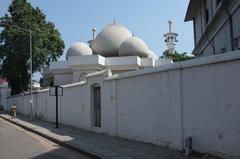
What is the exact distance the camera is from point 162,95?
12.6 meters

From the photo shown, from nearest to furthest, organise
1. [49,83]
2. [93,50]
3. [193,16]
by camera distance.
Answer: [193,16] → [93,50] → [49,83]

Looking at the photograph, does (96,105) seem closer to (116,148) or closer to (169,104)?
(116,148)

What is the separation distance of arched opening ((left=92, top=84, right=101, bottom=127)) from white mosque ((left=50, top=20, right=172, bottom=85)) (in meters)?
19.3

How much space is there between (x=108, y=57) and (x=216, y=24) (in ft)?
78.8

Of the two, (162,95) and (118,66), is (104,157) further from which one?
(118,66)

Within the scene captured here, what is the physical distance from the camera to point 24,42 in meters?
47.2

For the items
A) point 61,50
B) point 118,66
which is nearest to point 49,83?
point 61,50

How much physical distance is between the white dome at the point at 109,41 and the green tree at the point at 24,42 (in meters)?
8.38

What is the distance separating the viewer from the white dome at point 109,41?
142 ft

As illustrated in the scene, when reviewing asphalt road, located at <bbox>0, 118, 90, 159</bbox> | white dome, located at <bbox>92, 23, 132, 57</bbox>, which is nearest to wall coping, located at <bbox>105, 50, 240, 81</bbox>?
asphalt road, located at <bbox>0, 118, 90, 159</bbox>

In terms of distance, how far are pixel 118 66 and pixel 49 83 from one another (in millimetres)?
Answer: 15659

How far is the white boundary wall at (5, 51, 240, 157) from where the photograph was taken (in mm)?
9594

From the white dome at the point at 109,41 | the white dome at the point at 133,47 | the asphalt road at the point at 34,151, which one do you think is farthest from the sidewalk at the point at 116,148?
the white dome at the point at 109,41

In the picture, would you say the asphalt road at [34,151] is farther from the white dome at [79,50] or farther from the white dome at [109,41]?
the white dome at [79,50]
